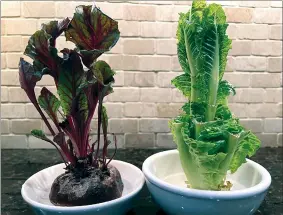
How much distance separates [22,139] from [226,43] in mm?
900

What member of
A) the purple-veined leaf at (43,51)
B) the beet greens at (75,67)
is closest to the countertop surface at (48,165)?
the beet greens at (75,67)

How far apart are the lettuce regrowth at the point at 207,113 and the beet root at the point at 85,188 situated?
0.15 meters

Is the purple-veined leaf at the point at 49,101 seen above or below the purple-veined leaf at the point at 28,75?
below

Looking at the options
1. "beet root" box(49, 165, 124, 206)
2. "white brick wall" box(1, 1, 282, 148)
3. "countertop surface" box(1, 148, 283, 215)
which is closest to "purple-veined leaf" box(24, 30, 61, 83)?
"beet root" box(49, 165, 124, 206)

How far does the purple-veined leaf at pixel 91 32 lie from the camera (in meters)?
0.60

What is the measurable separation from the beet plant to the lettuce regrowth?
5.7 inches

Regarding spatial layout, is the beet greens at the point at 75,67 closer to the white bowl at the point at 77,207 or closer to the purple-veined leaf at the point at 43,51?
the purple-veined leaf at the point at 43,51

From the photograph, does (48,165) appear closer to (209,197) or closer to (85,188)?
(85,188)

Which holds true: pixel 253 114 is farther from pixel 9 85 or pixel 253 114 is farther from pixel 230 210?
pixel 9 85

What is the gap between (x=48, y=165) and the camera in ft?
3.47

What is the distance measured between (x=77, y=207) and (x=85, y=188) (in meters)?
0.05

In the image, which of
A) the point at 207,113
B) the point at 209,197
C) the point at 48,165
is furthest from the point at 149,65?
the point at 209,197

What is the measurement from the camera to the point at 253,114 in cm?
129

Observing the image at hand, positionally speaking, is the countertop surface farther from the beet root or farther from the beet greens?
the beet greens
